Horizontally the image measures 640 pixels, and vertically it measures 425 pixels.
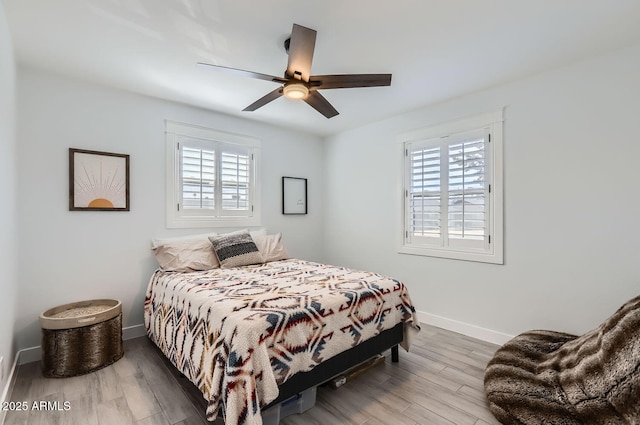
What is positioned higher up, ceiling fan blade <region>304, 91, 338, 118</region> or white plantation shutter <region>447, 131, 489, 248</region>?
ceiling fan blade <region>304, 91, 338, 118</region>

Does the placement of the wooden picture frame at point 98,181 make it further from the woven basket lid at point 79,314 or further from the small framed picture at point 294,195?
the small framed picture at point 294,195

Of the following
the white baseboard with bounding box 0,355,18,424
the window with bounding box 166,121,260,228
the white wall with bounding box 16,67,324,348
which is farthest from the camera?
the window with bounding box 166,121,260,228

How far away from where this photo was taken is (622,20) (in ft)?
6.41

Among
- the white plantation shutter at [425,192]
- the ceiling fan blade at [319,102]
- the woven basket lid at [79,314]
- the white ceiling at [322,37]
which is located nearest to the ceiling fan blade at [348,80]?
the ceiling fan blade at [319,102]

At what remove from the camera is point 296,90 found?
2.10 metres

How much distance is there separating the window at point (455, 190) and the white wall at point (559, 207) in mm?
105

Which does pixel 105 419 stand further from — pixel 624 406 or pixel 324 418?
pixel 624 406

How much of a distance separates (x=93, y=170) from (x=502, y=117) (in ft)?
13.2

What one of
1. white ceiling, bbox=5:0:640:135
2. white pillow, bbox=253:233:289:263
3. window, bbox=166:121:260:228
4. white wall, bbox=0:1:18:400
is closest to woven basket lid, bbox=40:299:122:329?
white wall, bbox=0:1:18:400

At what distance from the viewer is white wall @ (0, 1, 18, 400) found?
6.08 ft

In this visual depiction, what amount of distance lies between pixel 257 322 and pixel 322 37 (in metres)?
1.96

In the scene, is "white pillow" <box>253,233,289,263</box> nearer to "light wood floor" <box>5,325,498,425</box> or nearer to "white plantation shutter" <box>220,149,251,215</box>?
"white plantation shutter" <box>220,149,251,215</box>

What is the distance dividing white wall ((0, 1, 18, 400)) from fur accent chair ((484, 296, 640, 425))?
3199mm

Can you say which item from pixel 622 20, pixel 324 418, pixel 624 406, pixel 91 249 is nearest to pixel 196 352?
pixel 324 418
